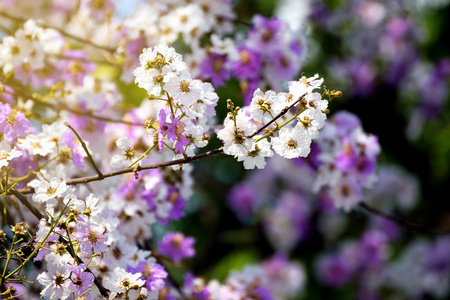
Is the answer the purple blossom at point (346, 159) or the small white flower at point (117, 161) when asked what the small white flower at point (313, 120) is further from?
the purple blossom at point (346, 159)

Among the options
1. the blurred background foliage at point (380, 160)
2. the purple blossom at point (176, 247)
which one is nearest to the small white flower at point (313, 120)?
the purple blossom at point (176, 247)

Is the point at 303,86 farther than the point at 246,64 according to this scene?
No

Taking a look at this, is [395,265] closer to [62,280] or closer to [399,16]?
[399,16]

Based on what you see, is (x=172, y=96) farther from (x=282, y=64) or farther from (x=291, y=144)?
(x=282, y=64)

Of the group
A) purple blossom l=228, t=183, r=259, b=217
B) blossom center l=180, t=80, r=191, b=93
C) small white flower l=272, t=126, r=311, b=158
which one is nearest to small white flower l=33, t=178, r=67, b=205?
blossom center l=180, t=80, r=191, b=93

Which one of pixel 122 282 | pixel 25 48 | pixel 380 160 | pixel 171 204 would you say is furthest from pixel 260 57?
pixel 380 160

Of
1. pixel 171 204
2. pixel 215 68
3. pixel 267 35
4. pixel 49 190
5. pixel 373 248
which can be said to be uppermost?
pixel 373 248
